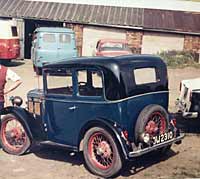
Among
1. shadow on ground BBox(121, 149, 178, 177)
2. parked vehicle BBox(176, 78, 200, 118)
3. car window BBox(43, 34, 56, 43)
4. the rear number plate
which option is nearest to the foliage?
car window BBox(43, 34, 56, 43)

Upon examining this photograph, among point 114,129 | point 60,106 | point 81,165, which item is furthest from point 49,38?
point 114,129

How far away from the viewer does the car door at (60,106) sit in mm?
7203

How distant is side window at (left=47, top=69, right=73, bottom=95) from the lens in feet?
24.0

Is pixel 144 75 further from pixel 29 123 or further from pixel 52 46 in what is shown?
pixel 52 46

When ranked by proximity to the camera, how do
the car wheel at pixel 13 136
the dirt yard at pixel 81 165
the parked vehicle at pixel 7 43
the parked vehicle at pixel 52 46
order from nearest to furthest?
1. the dirt yard at pixel 81 165
2. the car wheel at pixel 13 136
3. the parked vehicle at pixel 52 46
4. the parked vehicle at pixel 7 43

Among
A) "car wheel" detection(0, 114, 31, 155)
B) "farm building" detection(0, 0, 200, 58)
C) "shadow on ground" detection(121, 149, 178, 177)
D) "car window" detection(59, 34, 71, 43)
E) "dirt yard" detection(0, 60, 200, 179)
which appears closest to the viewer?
"dirt yard" detection(0, 60, 200, 179)

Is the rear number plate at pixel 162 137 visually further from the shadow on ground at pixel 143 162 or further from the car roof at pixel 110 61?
the car roof at pixel 110 61

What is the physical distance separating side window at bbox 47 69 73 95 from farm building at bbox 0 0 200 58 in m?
19.1

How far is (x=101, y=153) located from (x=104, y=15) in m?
21.4

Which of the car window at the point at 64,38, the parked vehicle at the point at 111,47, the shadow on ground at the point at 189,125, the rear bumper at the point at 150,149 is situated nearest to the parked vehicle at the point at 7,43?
the car window at the point at 64,38

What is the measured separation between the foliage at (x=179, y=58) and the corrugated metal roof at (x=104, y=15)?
4.59 feet

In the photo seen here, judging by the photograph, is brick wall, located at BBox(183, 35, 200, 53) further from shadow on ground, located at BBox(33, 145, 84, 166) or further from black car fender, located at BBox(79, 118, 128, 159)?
black car fender, located at BBox(79, 118, 128, 159)

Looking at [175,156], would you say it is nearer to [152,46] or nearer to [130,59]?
[130,59]

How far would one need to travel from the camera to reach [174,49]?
2666 centimetres
